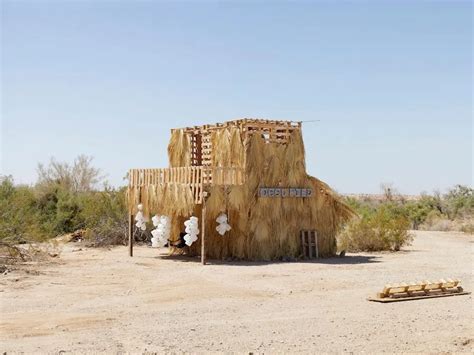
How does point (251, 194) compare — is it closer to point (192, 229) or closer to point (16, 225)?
point (192, 229)

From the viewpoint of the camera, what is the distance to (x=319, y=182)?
2341 cm

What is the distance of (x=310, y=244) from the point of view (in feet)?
75.2

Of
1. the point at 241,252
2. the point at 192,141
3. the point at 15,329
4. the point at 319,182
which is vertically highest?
the point at 192,141

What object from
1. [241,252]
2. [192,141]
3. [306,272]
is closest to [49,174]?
[192,141]

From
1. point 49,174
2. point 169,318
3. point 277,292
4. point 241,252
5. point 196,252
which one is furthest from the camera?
point 49,174

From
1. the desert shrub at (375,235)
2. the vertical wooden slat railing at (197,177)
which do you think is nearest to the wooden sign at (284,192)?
the vertical wooden slat railing at (197,177)

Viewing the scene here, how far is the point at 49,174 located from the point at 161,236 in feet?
97.0

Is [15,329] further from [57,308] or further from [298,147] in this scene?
[298,147]

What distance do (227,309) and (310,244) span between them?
10060 millimetres

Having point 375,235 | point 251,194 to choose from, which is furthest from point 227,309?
point 375,235

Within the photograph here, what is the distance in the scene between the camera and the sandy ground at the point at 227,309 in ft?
33.6

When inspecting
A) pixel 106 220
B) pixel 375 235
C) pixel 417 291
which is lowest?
pixel 417 291

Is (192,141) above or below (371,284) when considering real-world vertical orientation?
above

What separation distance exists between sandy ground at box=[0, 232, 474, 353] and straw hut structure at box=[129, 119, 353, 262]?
1.46m
